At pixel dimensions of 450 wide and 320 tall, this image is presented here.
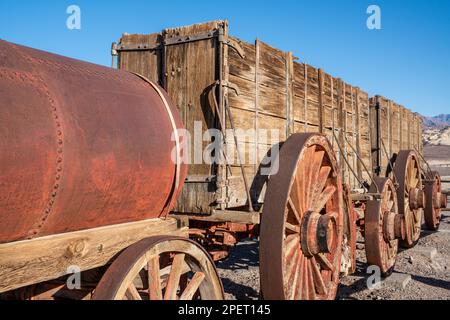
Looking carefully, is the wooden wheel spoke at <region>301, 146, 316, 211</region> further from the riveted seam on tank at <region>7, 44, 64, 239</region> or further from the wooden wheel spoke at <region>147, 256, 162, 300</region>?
the riveted seam on tank at <region>7, 44, 64, 239</region>

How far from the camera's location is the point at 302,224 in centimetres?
385

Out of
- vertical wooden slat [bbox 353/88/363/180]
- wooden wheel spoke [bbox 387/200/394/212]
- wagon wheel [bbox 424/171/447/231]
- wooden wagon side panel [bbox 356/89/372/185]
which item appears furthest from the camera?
wagon wheel [bbox 424/171/447/231]

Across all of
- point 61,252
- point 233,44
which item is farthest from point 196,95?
point 61,252

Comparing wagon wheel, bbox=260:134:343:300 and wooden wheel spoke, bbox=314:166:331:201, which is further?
wooden wheel spoke, bbox=314:166:331:201

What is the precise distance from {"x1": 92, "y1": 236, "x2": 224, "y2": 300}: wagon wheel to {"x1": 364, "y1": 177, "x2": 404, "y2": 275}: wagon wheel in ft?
10.6

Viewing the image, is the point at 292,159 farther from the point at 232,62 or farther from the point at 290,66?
the point at 290,66

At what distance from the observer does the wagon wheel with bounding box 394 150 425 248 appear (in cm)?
708

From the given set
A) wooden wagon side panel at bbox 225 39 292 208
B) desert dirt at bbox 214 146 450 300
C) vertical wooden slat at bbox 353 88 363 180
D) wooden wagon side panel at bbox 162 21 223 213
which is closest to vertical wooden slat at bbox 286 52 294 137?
wooden wagon side panel at bbox 225 39 292 208

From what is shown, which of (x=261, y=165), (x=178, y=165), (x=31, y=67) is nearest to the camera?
(x=31, y=67)

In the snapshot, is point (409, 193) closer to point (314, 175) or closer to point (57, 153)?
point (314, 175)

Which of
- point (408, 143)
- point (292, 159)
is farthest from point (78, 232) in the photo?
point (408, 143)

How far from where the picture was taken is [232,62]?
3617 millimetres

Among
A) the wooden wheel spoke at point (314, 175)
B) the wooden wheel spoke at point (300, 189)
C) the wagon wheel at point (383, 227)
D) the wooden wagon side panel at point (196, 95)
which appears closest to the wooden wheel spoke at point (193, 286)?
the wooden wagon side panel at point (196, 95)
